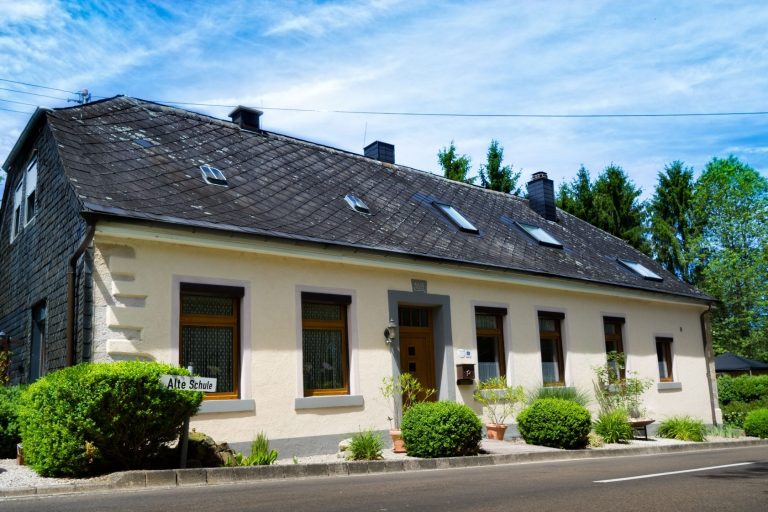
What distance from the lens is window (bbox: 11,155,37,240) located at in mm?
14695

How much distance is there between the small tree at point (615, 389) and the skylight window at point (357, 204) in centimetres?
724

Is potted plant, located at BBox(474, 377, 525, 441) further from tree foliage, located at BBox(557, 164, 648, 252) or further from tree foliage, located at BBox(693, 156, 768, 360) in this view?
tree foliage, located at BBox(693, 156, 768, 360)

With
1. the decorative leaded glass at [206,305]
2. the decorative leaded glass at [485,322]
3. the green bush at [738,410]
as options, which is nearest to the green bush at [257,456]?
the decorative leaded glass at [206,305]

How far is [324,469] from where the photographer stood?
974cm

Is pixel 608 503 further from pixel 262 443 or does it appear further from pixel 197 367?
pixel 197 367

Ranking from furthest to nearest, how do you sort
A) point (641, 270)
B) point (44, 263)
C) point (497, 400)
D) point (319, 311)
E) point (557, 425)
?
point (641, 270) < point (497, 400) < point (557, 425) < point (44, 263) < point (319, 311)

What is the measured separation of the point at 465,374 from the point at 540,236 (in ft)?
21.8

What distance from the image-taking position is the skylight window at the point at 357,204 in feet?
51.0

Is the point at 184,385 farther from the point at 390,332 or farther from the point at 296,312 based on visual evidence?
the point at 390,332

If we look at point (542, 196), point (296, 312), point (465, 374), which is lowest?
point (465, 374)

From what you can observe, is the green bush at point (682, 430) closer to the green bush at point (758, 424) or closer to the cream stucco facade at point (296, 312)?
the green bush at point (758, 424)

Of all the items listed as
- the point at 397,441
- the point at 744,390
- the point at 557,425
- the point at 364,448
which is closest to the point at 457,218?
the point at 557,425

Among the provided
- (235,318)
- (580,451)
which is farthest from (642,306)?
(235,318)

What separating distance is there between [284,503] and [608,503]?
9.70 feet
